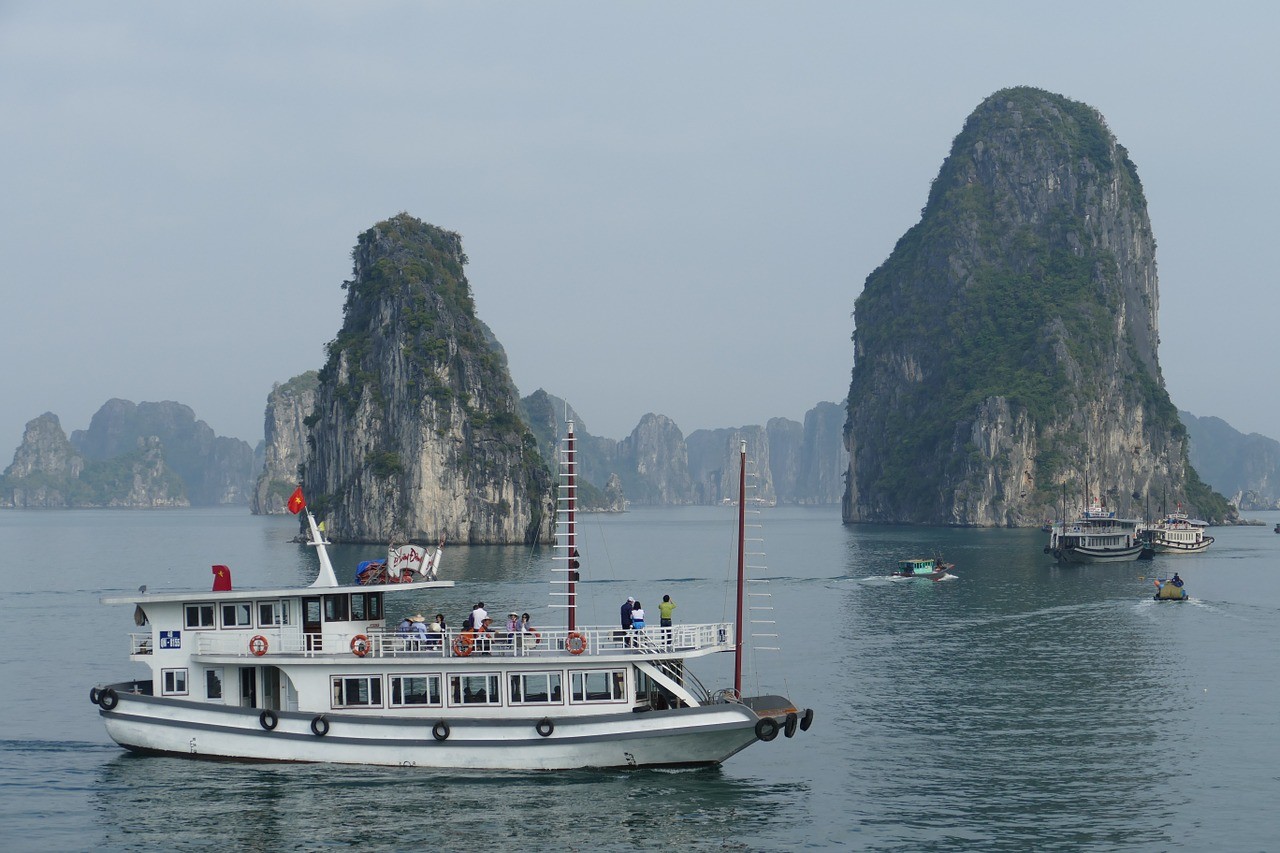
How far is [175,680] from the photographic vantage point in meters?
30.6

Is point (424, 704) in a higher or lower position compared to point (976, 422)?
lower

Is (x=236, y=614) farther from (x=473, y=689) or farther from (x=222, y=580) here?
(x=473, y=689)

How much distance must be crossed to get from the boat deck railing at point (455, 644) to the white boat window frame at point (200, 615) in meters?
0.20

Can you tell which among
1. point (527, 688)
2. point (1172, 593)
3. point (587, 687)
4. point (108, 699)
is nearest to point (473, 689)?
point (527, 688)

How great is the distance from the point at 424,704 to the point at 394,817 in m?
3.37

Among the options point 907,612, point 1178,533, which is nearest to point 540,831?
point 907,612

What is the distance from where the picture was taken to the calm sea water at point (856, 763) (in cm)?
2597

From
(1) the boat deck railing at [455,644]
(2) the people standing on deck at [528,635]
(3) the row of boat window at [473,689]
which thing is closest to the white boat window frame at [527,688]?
(3) the row of boat window at [473,689]

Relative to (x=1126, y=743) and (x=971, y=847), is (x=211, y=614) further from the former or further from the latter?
(x=1126, y=743)

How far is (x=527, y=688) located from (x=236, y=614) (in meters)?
7.04

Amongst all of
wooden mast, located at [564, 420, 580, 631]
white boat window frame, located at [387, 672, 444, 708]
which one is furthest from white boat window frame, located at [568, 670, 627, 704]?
white boat window frame, located at [387, 672, 444, 708]

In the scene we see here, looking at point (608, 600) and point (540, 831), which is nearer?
point (540, 831)

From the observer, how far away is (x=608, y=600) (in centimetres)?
7006

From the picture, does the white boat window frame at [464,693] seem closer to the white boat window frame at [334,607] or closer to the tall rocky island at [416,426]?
the white boat window frame at [334,607]
